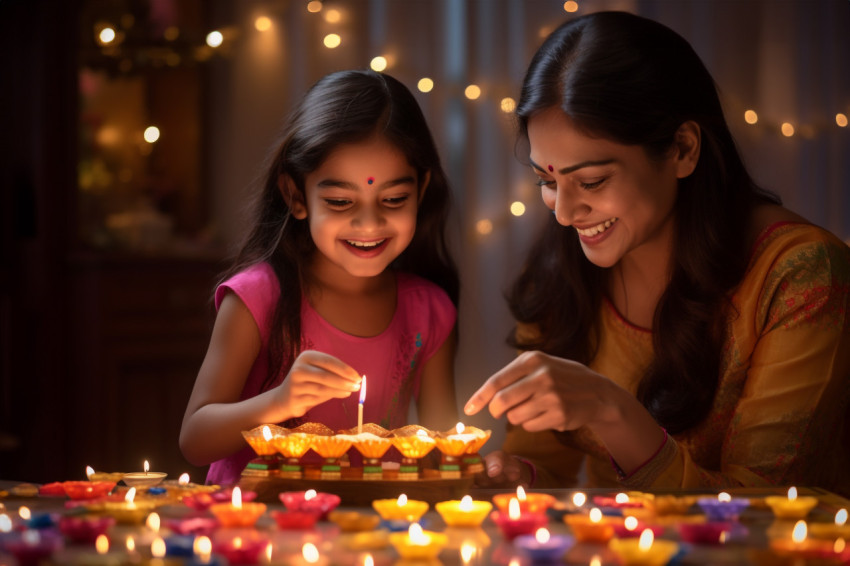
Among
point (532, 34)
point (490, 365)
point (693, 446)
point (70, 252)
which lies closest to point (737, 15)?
point (532, 34)

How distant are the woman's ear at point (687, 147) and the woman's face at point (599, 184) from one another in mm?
17

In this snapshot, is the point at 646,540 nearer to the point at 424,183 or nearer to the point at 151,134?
the point at 424,183

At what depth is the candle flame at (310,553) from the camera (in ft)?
3.40

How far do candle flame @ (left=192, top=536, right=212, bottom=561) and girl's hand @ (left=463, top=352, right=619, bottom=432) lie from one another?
47 centimetres

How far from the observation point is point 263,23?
413 centimetres

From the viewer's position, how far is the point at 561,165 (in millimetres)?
1796

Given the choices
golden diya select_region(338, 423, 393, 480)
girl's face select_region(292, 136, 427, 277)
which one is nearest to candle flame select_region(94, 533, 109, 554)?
golden diya select_region(338, 423, 393, 480)

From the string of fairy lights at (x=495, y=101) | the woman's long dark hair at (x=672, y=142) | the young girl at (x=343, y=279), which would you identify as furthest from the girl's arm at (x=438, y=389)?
the string of fairy lights at (x=495, y=101)

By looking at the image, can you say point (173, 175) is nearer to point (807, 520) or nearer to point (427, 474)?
point (427, 474)

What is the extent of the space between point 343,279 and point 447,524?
0.98m

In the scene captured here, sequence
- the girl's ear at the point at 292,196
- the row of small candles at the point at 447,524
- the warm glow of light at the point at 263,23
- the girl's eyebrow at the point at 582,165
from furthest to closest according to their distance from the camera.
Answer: the warm glow of light at the point at 263,23 → the girl's ear at the point at 292,196 → the girl's eyebrow at the point at 582,165 → the row of small candles at the point at 447,524

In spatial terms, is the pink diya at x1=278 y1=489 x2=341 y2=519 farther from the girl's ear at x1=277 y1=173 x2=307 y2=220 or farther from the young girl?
the girl's ear at x1=277 y1=173 x2=307 y2=220

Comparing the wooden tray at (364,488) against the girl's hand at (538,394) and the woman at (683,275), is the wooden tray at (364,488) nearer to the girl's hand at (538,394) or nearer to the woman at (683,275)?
the girl's hand at (538,394)

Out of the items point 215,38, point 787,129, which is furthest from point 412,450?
point 215,38
